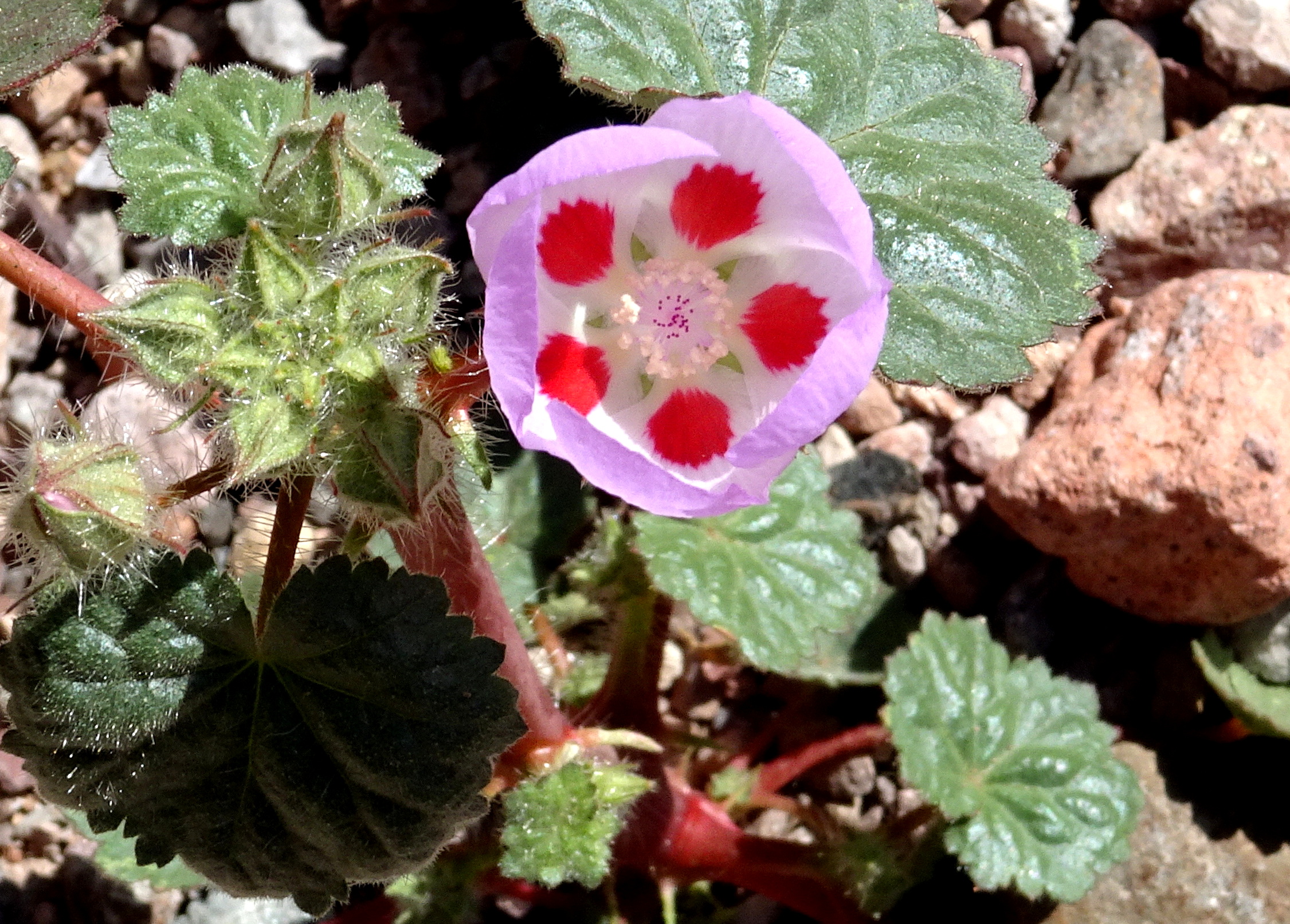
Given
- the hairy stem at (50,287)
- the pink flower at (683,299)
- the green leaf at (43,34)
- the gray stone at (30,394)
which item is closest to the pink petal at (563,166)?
the pink flower at (683,299)

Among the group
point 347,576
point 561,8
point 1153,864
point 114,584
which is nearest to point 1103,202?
point 1153,864

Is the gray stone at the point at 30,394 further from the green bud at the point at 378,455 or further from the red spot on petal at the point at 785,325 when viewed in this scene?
the red spot on petal at the point at 785,325

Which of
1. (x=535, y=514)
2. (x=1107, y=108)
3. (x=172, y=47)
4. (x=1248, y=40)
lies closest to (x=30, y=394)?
(x=172, y=47)

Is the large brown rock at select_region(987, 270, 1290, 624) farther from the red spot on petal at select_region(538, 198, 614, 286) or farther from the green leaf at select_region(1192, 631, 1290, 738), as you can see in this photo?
the red spot on petal at select_region(538, 198, 614, 286)

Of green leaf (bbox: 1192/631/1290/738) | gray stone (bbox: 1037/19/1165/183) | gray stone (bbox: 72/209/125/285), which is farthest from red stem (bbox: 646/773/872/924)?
gray stone (bbox: 72/209/125/285)

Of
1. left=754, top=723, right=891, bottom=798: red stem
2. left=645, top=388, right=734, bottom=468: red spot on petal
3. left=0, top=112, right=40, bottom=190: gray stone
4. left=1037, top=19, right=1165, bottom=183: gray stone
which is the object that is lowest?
left=754, top=723, right=891, bottom=798: red stem

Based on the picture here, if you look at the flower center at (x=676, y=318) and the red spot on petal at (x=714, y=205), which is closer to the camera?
the red spot on petal at (x=714, y=205)

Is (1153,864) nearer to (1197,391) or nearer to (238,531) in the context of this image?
(1197,391)

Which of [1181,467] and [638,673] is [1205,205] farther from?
[638,673]
